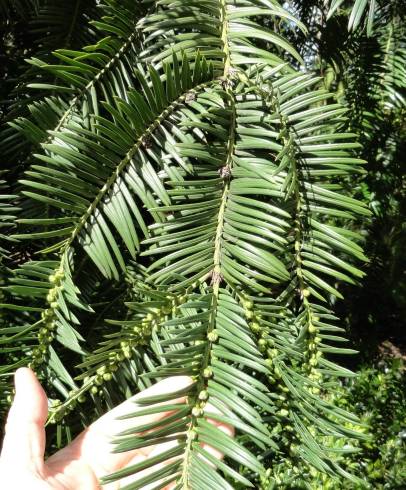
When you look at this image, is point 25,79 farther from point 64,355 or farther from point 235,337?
point 235,337

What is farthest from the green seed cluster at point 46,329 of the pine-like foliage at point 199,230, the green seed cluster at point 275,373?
the green seed cluster at point 275,373

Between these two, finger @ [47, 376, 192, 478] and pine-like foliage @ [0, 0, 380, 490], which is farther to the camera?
finger @ [47, 376, 192, 478]

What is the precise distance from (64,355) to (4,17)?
53 centimetres

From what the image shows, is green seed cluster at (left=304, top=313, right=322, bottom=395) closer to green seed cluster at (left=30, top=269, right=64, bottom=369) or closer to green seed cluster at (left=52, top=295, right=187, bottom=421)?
green seed cluster at (left=52, top=295, right=187, bottom=421)

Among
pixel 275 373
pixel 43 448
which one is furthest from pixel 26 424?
pixel 275 373

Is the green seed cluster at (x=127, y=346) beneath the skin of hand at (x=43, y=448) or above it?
above

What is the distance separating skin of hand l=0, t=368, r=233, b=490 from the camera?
42 centimetres

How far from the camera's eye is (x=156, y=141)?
49 centimetres

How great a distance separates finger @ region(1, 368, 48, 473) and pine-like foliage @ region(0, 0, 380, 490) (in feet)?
0.07

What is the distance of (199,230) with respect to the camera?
0.46 meters

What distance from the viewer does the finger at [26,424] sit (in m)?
0.41

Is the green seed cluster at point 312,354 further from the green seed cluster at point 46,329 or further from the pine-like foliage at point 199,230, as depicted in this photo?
the green seed cluster at point 46,329

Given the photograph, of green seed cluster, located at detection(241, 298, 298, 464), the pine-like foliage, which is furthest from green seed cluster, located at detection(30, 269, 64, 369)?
green seed cluster, located at detection(241, 298, 298, 464)

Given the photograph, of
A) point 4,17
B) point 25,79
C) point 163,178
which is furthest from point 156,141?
point 4,17
